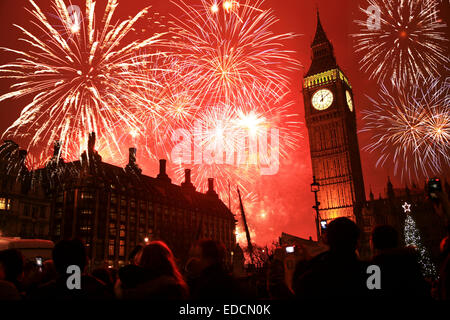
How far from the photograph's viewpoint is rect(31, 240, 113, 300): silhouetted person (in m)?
4.06

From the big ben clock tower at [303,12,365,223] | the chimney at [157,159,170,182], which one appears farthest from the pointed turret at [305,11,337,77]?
the chimney at [157,159,170,182]

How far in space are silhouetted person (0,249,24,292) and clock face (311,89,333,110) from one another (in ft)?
244

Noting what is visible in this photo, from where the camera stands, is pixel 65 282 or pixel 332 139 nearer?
pixel 65 282

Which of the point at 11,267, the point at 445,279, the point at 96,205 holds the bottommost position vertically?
the point at 445,279

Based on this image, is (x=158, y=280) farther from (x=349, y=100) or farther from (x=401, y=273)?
(x=349, y=100)

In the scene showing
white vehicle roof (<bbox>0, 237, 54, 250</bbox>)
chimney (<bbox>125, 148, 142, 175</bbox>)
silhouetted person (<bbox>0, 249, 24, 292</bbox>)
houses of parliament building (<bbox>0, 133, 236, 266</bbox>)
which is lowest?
silhouetted person (<bbox>0, 249, 24, 292</bbox>)

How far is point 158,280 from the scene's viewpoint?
3.81 m

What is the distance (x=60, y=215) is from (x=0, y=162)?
23.4 metres

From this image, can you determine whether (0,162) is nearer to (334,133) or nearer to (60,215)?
(60,215)

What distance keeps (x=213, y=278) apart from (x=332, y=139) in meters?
74.9

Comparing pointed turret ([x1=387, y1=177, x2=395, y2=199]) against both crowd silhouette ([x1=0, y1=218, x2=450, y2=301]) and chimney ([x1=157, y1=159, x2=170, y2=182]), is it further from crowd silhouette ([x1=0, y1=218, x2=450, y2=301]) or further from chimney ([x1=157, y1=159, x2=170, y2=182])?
crowd silhouette ([x1=0, y1=218, x2=450, y2=301])

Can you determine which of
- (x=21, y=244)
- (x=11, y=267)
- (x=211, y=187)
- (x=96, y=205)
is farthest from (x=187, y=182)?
(x=11, y=267)

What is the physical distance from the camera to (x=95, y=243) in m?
61.9
